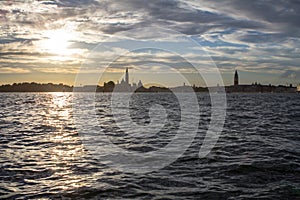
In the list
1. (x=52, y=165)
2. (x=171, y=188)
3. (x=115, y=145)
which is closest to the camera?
(x=171, y=188)

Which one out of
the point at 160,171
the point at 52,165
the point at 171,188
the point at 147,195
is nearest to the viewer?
the point at 147,195

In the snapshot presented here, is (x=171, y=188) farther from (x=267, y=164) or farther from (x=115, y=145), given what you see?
(x=115, y=145)

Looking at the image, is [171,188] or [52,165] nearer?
[171,188]

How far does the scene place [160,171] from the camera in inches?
612

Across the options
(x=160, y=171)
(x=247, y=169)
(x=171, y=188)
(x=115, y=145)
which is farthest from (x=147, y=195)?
(x=115, y=145)

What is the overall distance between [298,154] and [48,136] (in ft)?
62.5

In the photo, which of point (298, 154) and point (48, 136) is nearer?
point (298, 154)

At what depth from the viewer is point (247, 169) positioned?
16.0 meters

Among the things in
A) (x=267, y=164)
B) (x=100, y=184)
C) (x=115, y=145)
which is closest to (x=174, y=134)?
(x=115, y=145)

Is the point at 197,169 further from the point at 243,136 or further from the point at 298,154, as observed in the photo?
the point at 243,136

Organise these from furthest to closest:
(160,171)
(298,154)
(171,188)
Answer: (298,154) → (160,171) → (171,188)

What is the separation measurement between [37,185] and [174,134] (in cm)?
1740

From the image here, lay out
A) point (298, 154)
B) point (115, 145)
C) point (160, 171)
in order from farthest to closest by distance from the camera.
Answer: point (115, 145), point (298, 154), point (160, 171)

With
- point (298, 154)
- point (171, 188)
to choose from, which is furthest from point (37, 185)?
point (298, 154)
